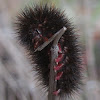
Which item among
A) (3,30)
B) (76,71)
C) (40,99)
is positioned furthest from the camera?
(3,30)

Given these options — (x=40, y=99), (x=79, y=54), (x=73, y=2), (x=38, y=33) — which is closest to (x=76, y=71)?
(x=79, y=54)

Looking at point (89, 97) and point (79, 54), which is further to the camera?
point (89, 97)

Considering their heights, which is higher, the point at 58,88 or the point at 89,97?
the point at 58,88

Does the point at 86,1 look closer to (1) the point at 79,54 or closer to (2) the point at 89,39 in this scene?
(2) the point at 89,39

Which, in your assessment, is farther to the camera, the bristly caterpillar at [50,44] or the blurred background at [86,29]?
the blurred background at [86,29]

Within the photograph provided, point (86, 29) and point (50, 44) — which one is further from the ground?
point (50, 44)

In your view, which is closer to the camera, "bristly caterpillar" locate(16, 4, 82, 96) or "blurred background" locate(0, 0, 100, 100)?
"bristly caterpillar" locate(16, 4, 82, 96)

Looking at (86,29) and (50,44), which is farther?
(86,29)

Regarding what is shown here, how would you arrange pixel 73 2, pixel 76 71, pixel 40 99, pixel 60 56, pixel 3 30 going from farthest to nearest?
pixel 73 2, pixel 3 30, pixel 40 99, pixel 76 71, pixel 60 56
